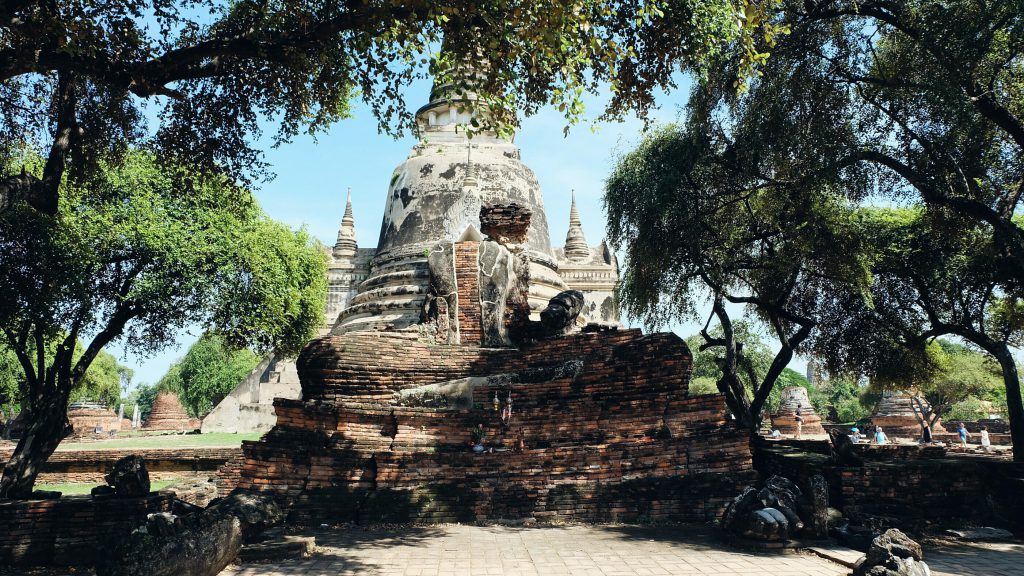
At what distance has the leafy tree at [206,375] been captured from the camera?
4134cm

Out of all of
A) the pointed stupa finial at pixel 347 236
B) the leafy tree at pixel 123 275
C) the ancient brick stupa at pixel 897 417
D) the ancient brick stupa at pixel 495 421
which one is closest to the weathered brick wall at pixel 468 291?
the ancient brick stupa at pixel 495 421

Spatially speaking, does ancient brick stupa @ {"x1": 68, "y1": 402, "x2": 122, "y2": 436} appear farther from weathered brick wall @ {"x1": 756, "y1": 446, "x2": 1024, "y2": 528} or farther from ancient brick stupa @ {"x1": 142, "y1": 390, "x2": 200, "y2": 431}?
weathered brick wall @ {"x1": 756, "y1": 446, "x2": 1024, "y2": 528}

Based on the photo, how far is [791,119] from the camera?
34.2 ft

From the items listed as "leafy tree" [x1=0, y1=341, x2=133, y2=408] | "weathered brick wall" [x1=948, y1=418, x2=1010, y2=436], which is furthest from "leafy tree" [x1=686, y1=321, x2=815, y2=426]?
"leafy tree" [x1=0, y1=341, x2=133, y2=408]

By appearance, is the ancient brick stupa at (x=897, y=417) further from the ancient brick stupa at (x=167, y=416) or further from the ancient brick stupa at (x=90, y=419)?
the ancient brick stupa at (x=90, y=419)

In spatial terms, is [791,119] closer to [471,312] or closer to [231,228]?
[471,312]

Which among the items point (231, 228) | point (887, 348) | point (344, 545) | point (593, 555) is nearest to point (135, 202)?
point (231, 228)

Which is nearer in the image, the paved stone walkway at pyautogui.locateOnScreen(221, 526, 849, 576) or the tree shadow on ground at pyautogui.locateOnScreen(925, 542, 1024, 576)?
the paved stone walkway at pyautogui.locateOnScreen(221, 526, 849, 576)

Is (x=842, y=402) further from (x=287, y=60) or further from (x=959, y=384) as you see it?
(x=287, y=60)

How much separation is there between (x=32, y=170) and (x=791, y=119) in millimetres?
12410

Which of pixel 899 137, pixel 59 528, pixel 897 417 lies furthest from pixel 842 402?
pixel 59 528

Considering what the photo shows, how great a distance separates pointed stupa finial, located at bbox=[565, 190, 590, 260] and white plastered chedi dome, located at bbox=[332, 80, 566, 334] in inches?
362

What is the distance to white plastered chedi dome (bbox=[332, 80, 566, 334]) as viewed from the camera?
16984 mm

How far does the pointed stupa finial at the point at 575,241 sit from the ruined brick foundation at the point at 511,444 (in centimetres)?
2059
